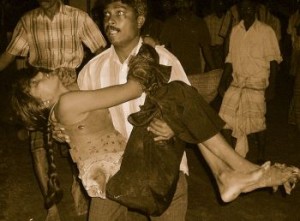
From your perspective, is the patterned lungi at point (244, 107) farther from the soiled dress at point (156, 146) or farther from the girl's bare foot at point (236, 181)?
the soiled dress at point (156, 146)

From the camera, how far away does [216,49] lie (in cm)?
841

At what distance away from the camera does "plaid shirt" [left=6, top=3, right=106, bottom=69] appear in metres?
4.55

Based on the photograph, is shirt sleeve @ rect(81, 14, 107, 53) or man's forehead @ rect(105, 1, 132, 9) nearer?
man's forehead @ rect(105, 1, 132, 9)

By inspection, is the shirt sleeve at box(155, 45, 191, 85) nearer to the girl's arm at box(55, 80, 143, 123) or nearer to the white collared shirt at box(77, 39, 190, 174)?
the white collared shirt at box(77, 39, 190, 174)

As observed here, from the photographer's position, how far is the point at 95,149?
278 cm

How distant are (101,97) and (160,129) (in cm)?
35

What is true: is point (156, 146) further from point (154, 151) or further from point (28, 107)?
point (28, 107)

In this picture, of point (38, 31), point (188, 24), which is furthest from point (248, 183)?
point (188, 24)

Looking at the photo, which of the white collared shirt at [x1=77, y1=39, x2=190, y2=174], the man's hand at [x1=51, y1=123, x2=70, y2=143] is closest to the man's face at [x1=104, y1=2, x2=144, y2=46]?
the white collared shirt at [x1=77, y1=39, x2=190, y2=174]

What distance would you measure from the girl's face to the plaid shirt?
→ 5.68ft

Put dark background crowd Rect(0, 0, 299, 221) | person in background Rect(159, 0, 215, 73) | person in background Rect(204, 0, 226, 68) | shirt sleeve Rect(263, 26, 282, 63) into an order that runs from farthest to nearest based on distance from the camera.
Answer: person in background Rect(204, 0, 226, 68), person in background Rect(159, 0, 215, 73), dark background crowd Rect(0, 0, 299, 221), shirt sleeve Rect(263, 26, 282, 63)

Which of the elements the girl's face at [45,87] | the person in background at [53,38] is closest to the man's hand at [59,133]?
the girl's face at [45,87]

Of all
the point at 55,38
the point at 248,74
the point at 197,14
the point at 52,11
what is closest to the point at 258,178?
the point at 55,38

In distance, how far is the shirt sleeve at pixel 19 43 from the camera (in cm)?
455
